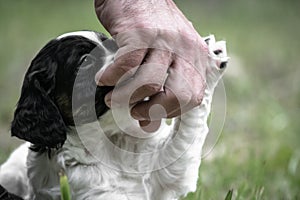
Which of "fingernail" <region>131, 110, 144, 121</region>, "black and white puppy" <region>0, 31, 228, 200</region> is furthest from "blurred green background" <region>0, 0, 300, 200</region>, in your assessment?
"fingernail" <region>131, 110, 144, 121</region>

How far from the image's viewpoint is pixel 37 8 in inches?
430

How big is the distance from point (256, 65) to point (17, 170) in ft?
14.1

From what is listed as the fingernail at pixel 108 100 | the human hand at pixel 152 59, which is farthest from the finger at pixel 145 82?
the fingernail at pixel 108 100

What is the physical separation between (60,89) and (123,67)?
1.84ft

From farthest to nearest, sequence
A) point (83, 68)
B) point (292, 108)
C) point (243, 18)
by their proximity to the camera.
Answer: point (243, 18), point (292, 108), point (83, 68)

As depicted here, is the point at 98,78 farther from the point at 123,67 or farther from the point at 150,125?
the point at 150,125

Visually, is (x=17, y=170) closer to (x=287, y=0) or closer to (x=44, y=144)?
(x=44, y=144)

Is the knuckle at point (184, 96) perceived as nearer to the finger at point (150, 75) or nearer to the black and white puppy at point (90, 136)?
the finger at point (150, 75)

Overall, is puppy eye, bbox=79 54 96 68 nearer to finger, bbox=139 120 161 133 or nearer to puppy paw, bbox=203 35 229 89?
finger, bbox=139 120 161 133

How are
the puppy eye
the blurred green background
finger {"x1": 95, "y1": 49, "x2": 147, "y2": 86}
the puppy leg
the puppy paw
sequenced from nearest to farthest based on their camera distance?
finger {"x1": 95, "y1": 49, "x2": 147, "y2": 86} < the puppy eye < the puppy paw < the puppy leg < the blurred green background

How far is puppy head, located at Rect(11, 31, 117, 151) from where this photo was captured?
377 centimetres

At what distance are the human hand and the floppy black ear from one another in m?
0.35

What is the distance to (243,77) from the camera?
7797 millimetres

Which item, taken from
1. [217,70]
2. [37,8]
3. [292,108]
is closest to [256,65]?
[292,108]
